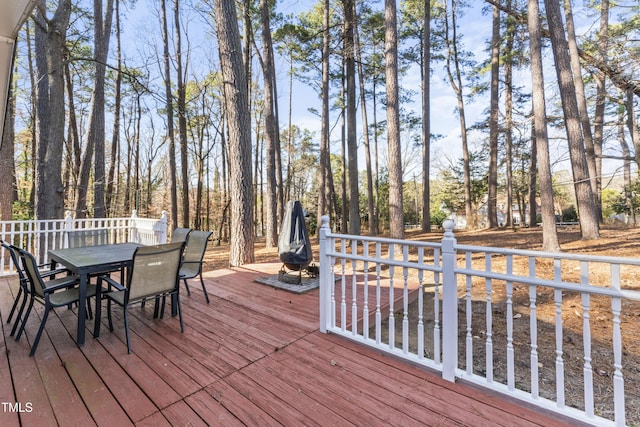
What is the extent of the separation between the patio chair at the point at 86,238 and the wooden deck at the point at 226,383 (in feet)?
6.19

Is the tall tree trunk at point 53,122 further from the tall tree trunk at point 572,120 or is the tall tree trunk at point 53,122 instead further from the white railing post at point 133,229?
the tall tree trunk at point 572,120

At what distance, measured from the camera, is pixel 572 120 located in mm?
6750

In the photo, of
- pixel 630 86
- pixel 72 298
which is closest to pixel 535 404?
pixel 72 298

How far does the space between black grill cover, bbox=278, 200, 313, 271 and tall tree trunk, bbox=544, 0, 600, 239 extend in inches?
285

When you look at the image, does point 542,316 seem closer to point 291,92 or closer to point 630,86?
point 630,86

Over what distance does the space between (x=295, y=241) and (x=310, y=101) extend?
1212 cm

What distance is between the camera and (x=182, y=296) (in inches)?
148

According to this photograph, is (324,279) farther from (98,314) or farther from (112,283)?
(98,314)

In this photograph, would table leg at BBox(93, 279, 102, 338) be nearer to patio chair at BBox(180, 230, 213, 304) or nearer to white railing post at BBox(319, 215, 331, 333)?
patio chair at BBox(180, 230, 213, 304)

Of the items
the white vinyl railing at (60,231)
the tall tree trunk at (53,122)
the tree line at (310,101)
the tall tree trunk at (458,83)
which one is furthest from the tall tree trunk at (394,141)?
the tall tree trunk at (458,83)

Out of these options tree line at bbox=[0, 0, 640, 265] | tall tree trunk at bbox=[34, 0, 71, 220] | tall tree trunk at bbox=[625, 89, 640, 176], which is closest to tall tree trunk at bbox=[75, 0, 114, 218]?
tree line at bbox=[0, 0, 640, 265]

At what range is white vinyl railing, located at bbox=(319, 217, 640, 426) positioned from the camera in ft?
5.09

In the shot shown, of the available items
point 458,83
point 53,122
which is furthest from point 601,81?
point 53,122

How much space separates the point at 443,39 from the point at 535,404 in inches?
582
